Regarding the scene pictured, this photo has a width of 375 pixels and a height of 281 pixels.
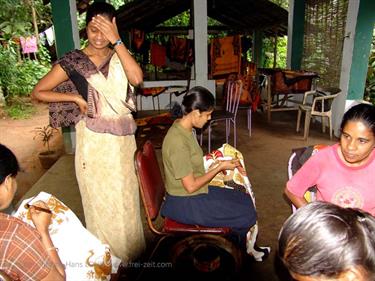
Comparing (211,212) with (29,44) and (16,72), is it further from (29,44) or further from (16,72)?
(16,72)

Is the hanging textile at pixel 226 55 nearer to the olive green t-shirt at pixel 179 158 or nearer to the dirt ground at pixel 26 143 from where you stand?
the dirt ground at pixel 26 143

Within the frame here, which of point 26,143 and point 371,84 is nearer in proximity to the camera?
point 371,84

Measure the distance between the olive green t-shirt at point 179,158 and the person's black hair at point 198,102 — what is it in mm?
114

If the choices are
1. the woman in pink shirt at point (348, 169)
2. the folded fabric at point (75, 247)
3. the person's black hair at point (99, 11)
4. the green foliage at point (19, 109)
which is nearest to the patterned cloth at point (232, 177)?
the woman in pink shirt at point (348, 169)

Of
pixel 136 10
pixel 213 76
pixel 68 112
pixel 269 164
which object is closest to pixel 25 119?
pixel 136 10

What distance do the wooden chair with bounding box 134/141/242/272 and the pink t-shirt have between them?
479mm

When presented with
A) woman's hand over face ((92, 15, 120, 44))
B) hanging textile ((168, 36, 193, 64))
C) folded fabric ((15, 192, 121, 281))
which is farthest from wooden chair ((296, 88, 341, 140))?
folded fabric ((15, 192, 121, 281))

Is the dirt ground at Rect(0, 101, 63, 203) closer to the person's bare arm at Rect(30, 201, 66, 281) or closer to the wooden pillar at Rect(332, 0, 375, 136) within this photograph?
the person's bare arm at Rect(30, 201, 66, 281)

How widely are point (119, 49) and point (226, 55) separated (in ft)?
15.5

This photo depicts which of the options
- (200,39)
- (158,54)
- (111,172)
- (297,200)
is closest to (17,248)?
(111,172)

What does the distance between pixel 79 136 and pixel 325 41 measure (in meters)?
5.56

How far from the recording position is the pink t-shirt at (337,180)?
1.66m

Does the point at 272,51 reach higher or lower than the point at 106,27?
lower

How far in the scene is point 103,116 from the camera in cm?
179
